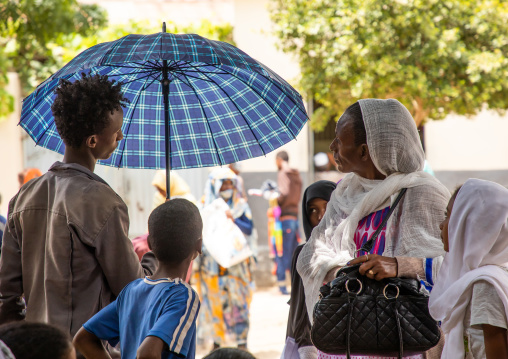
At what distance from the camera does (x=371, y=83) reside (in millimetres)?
9828

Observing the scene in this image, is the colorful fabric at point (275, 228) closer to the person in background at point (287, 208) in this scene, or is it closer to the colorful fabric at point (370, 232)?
the person in background at point (287, 208)

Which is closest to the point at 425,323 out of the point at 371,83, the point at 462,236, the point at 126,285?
the point at 462,236

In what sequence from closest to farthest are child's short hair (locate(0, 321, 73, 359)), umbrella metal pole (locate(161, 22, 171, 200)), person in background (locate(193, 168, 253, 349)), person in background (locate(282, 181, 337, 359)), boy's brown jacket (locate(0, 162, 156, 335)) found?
1. child's short hair (locate(0, 321, 73, 359))
2. boy's brown jacket (locate(0, 162, 156, 335))
3. umbrella metal pole (locate(161, 22, 171, 200))
4. person in background (locate(282, 181, 337, 359))
5. person in background (locate(193, 168, 253, 349))

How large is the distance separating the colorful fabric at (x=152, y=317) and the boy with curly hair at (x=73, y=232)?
7.0 inches

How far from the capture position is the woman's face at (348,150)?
9.23 feet

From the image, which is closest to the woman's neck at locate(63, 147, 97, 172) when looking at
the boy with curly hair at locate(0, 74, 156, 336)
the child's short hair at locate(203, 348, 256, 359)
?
the boy with curly hair at locate(0, 74, 156, 336)

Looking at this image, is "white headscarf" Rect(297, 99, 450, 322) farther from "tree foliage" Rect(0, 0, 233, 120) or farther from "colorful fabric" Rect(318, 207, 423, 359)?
"tree foliage" Rect(0, 0, 233, 120)

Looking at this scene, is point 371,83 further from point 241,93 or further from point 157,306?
point 157,306

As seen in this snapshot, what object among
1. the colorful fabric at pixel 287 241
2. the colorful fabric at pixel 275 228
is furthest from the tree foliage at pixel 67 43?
the colorful fabric at pixel 287 241

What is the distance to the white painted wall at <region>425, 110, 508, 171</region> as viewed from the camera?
12602mm

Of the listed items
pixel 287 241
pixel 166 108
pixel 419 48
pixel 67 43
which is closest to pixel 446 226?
pixel 166 108

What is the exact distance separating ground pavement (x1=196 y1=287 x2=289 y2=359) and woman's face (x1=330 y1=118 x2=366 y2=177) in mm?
5275

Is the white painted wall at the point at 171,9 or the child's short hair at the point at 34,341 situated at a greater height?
the white painted wall at the point at 171,9

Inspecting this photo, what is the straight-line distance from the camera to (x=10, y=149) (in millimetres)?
12273
